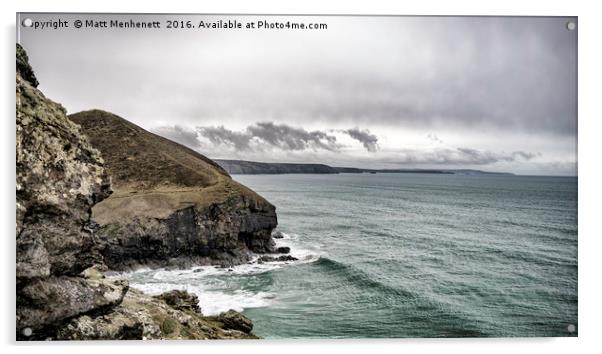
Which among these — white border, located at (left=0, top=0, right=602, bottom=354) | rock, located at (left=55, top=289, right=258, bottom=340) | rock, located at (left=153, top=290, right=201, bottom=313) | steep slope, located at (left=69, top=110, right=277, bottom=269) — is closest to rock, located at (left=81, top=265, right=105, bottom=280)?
rock, located at (left=55, top=289, right=258, bottom=340)

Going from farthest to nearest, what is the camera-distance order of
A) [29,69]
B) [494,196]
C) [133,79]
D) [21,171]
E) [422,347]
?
[494,196]
[133,79]
[422,347]
[29,69]
[21,171]

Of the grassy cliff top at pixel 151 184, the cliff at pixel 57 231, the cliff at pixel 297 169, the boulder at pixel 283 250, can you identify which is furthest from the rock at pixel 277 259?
the cliff at pixel 57 231

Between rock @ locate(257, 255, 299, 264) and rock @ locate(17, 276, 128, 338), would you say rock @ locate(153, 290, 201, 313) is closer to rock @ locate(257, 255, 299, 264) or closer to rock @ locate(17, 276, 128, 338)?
rock @ locate(17, 276, 128, 338)

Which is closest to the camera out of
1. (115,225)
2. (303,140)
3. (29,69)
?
(29,69)

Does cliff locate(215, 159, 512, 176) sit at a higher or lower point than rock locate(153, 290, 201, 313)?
higher

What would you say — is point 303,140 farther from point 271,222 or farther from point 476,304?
point 271,222

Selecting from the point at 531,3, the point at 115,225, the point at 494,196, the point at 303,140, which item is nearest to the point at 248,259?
the point at 115,225
